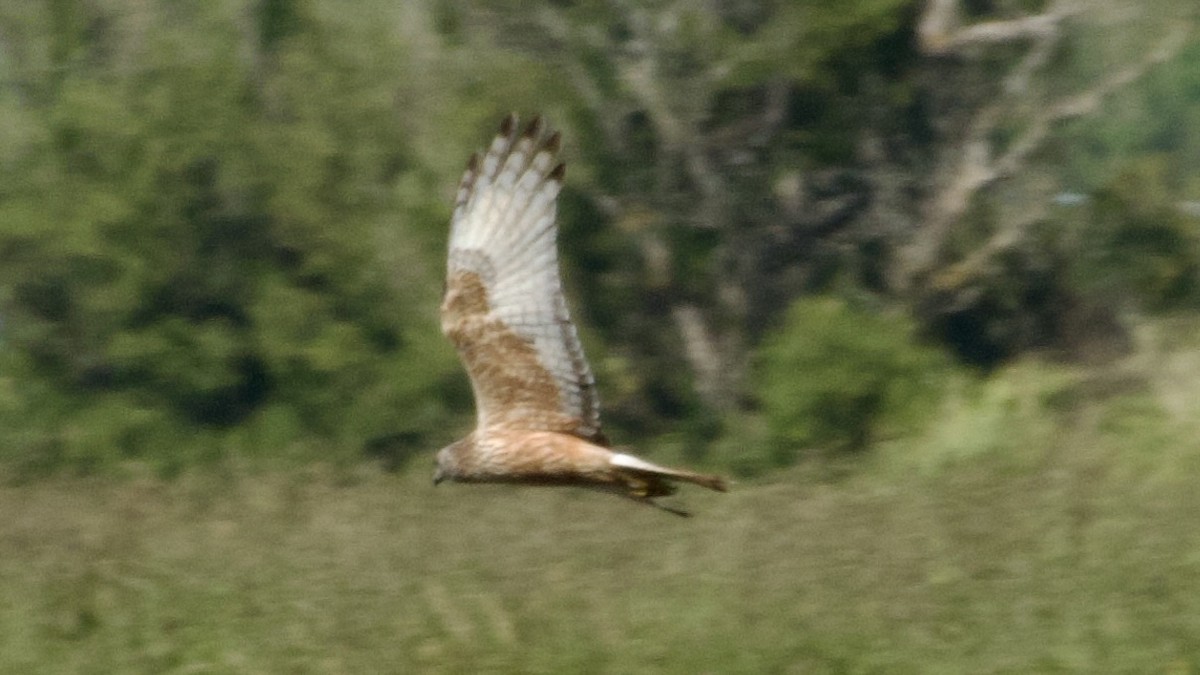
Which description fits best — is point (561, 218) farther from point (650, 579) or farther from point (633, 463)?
point (633, 463)

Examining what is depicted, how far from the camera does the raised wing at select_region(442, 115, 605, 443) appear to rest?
6516mm

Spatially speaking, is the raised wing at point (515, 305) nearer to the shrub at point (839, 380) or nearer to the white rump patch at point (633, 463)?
the white rump patch at point (633, 463)

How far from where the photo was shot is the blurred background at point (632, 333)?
22.0 ft

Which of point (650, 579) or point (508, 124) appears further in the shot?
point (650, 579)

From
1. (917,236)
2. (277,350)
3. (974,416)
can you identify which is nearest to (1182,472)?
(974,416)

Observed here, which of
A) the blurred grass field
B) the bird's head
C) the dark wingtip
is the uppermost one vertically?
the dark wingtip

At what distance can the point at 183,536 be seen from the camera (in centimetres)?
785

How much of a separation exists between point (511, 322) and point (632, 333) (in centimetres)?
1671

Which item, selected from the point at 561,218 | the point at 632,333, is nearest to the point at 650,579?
the point at 561,218

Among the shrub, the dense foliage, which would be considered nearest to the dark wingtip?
the dense foliage

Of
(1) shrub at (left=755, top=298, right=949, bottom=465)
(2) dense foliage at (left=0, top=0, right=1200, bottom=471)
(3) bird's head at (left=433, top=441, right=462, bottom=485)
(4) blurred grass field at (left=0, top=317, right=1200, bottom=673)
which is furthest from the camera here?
(2) dense foliage at (left=0, top=0, right=1200, bottom=471)

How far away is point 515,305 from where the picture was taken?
6.53 m

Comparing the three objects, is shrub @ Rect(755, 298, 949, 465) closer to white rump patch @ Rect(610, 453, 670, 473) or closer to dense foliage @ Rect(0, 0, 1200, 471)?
dense foliage @ Rect(0, 0, 1200, 471)

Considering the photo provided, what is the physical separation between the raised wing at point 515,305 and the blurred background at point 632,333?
0.59 metres
